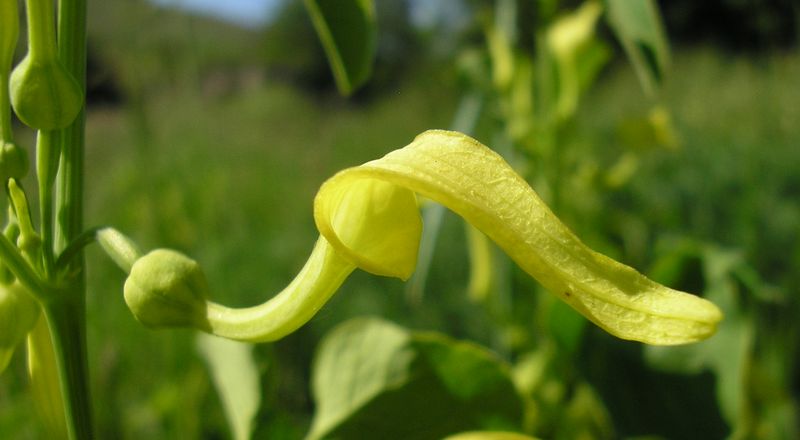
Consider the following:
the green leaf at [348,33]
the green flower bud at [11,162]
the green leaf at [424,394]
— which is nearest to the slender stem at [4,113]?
the green flower bud at [11,162]

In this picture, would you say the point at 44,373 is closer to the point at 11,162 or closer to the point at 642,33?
the point at 11,162

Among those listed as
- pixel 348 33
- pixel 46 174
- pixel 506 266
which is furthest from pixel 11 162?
pixel 506 266

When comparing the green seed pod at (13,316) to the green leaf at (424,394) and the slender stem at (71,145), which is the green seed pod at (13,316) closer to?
the slender stem at (71,145)

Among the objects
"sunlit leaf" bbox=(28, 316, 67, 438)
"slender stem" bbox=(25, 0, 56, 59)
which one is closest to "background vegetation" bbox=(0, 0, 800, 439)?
"sunlit leaf" bbox=(28, 316, 67, 438)

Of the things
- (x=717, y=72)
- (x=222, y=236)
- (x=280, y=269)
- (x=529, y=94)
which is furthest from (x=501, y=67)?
(x=717, y=72)

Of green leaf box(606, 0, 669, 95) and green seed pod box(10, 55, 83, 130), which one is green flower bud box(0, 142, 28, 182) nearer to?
green seed pod box(10, 55, 83, 130)

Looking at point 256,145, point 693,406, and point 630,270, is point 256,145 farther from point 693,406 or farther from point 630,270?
point 630,270
